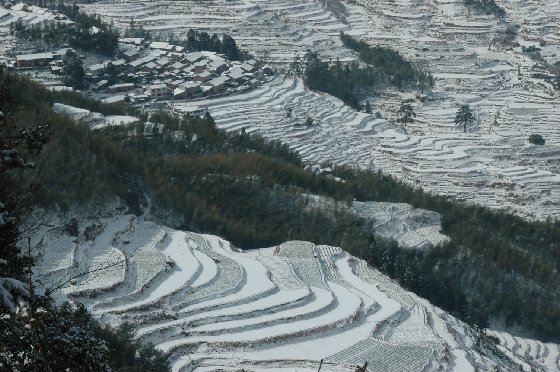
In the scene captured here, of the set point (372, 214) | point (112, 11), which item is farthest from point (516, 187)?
point (112, 11)

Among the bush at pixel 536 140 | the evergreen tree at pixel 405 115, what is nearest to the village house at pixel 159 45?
the evergreen tree at pixel 405 115

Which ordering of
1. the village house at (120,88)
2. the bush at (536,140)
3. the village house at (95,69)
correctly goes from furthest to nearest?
the bush at (536,140)
the village house at (95,69)
the village house at (120,88)

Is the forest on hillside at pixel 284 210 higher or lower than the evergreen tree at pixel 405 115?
higher

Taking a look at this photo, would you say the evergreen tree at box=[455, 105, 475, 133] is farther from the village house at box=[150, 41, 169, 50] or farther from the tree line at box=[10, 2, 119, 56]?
the tree line at box=[10, 2, 119, 56]

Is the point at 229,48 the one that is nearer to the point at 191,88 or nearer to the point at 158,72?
the point at 158,72

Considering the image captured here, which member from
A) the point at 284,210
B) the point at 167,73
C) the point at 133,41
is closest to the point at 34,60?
the point at 167,73

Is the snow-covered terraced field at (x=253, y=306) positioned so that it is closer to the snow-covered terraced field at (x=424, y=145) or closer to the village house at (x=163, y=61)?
the snow-covered terraced field at (x=424, y=145)

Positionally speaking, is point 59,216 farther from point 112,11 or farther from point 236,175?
point 112,11
